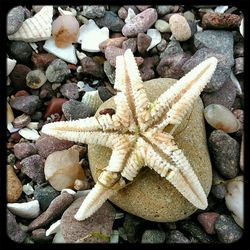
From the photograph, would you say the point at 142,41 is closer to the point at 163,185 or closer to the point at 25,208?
the point at 163,185

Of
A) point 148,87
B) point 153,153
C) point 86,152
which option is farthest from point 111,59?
point 153,153

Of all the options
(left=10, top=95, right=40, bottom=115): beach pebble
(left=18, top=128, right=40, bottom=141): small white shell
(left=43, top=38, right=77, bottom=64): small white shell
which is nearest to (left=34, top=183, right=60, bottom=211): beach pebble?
(left=18, top=128, right=40, bottom=141): small white shell

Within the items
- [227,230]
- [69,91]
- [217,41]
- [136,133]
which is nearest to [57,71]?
[69,91]

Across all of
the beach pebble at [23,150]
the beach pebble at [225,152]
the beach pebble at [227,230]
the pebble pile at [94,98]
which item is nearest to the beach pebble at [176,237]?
the pebble pile at [94,98]

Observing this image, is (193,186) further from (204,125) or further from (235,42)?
(235,42)

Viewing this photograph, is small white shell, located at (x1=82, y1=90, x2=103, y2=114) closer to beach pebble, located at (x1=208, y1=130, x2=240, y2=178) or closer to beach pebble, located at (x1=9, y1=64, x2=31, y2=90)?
beach pebble, located at (x1=9, y1=64, x2=31, y2=90)

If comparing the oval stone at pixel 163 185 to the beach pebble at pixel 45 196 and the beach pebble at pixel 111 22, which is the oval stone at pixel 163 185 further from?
the beach pebble at pixel 111 22
